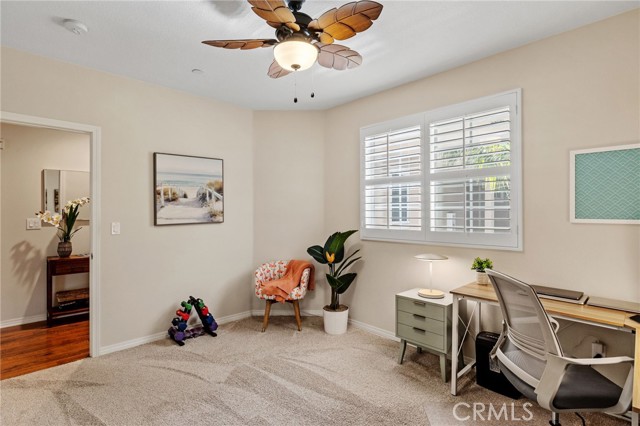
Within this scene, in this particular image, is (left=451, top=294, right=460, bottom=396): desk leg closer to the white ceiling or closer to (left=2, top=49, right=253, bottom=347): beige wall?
the white ceiling

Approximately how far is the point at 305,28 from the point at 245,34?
78cm

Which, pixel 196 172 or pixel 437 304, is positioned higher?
pixel 196 172

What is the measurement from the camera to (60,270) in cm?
394

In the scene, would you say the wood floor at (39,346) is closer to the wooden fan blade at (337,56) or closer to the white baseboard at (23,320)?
the white baseboard at (23,320)

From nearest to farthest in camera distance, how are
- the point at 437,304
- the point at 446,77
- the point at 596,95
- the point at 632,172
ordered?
the point at 632,172
the point at 596,95
the point at 437,304
the point at 446,77

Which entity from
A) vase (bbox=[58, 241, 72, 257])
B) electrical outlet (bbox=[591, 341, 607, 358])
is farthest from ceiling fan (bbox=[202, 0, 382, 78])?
vase (bbox=[58, 241, 72, 257])

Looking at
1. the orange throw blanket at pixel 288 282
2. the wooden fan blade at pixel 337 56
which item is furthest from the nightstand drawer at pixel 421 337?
the wooden fan blade at pixel 337 56

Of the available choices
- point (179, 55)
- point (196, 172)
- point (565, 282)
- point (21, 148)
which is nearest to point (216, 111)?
point (196, 172)

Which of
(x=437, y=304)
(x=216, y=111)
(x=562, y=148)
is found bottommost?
(x=437, y=304)

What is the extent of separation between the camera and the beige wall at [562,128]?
6.98ft

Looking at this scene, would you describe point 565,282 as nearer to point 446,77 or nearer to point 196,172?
point 446,77

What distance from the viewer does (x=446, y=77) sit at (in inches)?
119

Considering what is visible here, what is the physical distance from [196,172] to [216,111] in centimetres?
79

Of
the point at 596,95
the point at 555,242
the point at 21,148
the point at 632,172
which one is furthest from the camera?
the point at 21,148
